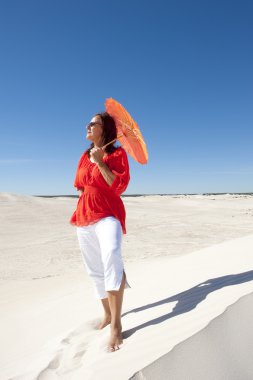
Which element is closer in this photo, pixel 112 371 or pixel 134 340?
pixel 112 371

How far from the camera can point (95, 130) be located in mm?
3172

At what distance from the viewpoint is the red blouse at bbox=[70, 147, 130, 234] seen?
2.93 m

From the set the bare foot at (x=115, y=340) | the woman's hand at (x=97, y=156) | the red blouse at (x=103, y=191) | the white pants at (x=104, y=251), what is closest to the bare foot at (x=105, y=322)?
the white pants at (x=104, y=251)

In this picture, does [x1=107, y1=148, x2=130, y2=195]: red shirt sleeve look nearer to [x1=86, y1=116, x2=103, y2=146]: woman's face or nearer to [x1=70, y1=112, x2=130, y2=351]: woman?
[x1=70, y1=112, x2=130, y2=351]: woman

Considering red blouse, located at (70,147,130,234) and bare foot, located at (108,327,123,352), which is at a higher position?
red blouse, located at (70,147,130,234)

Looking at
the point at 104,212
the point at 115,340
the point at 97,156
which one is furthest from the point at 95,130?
the point at 115,340

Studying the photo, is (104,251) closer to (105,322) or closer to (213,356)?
(105,322)

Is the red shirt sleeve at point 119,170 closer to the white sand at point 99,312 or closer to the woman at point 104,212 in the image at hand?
the woman at point 104,212

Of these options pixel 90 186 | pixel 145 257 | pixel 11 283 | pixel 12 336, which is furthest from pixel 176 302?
pixel 145 257

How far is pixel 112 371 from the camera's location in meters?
2.03

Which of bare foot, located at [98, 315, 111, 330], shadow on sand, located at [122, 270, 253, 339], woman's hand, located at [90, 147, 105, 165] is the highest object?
woman's hand, located at [90, 147, 105, 165]

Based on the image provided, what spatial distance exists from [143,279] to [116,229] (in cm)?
245

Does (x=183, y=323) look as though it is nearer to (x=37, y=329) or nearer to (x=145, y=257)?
(x=37, y=329)

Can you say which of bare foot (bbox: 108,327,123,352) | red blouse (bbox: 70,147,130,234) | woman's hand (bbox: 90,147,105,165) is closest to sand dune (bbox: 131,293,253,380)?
bare foot (bbox: 108,327,123,352)
